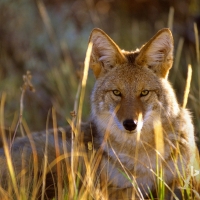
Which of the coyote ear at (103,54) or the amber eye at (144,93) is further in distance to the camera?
the coyote ear at (103,54)

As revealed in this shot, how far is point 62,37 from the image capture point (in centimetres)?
1098

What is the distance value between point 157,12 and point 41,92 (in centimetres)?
312

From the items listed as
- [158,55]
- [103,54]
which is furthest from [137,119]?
[103,54]

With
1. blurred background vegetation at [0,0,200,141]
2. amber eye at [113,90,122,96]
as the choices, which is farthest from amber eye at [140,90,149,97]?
blurred background vegetation at [0,0,200,141]

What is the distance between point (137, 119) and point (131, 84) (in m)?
0.43

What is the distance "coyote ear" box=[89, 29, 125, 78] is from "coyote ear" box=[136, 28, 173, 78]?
0.22m

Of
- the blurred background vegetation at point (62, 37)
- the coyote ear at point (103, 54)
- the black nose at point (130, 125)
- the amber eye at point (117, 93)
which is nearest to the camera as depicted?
the black nose at point (130, 125)

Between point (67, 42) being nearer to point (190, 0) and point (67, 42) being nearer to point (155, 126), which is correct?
point (190, 0)

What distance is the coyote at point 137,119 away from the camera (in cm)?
485

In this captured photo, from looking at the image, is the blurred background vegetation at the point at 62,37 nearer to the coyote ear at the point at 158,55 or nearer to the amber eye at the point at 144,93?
the coyote ear at the point at 158,55

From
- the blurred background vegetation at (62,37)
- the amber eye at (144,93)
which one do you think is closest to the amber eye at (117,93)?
the amber eye at (144,93)

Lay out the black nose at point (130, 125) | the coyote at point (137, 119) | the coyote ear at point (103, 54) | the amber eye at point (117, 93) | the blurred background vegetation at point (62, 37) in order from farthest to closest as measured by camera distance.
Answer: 1. the blurred background vegetation at point (62, 37)
2. the coyote ear at point (103, 54)
3. the amber eye at point (117, 93)
4. the coyote at point (137, 119)
5. the black nose at point (130, 125)

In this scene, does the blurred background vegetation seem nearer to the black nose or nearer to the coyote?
the coyote

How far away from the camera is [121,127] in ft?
15.4
